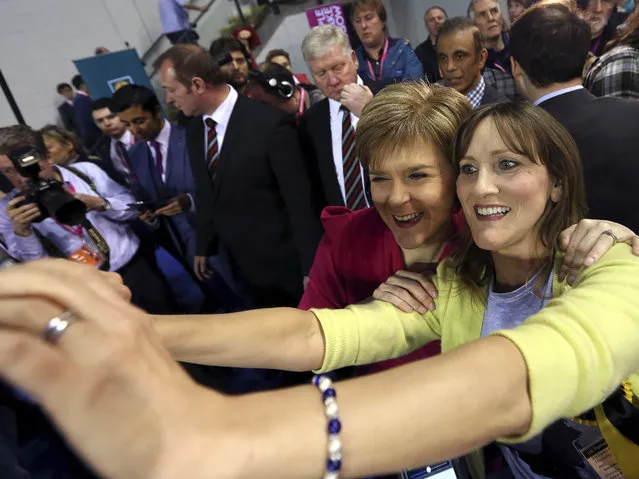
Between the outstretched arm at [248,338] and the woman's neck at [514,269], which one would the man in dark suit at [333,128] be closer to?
the woman's neck at [514,269]

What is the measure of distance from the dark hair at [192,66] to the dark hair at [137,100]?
713 millimetres

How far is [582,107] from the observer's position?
5.11ft

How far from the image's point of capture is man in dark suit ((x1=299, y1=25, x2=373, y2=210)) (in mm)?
2254

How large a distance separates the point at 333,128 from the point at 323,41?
18.1 inches

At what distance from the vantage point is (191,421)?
376 millimetres

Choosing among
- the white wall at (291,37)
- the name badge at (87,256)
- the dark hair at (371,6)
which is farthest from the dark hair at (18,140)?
the white wall at (291,37)

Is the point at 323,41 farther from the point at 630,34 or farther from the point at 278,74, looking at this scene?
the point at 630,34

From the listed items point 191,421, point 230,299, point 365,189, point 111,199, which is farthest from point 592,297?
point 230,299

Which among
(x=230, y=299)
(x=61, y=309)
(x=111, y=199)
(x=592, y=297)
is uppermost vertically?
(x=61, y=309)

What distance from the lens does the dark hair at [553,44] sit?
1611 millimetres

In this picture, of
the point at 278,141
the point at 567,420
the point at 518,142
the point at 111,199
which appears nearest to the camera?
the point at 567,420

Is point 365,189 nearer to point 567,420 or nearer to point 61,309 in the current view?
point 567,420

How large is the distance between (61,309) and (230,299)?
9.98 ft

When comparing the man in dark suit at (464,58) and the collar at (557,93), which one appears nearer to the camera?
the collar at (557,93)
